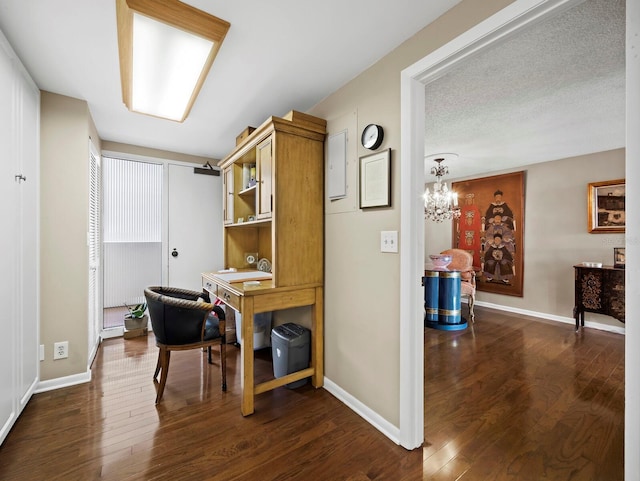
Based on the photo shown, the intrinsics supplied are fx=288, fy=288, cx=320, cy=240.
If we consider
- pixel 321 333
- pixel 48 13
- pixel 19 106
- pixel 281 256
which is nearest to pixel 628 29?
pixel 281 256

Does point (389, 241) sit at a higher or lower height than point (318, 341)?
higher

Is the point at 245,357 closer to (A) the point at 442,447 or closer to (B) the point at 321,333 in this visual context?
(B) the point at 321,333

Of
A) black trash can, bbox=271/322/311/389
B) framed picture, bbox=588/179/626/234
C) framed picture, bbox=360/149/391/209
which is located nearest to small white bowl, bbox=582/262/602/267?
framed picture, bbox=588/179/626/234

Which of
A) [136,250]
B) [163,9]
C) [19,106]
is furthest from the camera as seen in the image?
[136,250]

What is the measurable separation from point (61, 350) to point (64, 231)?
0.98 m

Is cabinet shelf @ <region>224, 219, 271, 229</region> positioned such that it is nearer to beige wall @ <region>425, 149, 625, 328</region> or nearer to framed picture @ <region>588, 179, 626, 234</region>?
beige wall @ <region>425, 149, 625, 328</region>

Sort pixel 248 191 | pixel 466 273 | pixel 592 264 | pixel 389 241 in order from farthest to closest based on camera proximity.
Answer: pixel 466 273 < pixel 592 264 < pixel 248 191 < pixel 389 241

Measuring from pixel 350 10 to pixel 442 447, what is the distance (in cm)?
249

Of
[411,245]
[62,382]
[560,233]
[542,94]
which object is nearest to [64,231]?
[62,382]

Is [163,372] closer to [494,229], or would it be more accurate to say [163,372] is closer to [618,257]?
[494,229]

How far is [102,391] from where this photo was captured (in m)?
2.30

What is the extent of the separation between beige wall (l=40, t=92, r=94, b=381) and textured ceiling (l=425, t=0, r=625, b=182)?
9.86 feet

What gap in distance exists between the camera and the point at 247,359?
2021 mm

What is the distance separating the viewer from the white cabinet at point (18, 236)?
169cm
